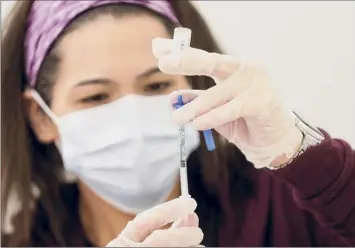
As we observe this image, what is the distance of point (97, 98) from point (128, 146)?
0.32 feet

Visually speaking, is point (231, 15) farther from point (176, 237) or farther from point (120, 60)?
point (176, 237)

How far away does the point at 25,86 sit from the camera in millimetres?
1125

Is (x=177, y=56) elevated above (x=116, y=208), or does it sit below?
above

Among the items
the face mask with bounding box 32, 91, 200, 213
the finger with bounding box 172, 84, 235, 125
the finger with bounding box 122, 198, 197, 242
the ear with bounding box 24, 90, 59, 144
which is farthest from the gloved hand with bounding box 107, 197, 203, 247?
the ear with bounding box 24, 90, 59, 144

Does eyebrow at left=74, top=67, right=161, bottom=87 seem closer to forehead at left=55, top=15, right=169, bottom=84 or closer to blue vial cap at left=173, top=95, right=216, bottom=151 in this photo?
forehead at left=55, top=15, right=169, bottom=84

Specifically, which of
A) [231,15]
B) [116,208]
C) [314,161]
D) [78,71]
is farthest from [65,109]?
[314,161]

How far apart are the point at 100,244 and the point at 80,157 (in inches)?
7.4

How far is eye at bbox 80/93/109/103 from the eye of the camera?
1.04m

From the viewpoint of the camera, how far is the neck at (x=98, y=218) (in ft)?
3.70

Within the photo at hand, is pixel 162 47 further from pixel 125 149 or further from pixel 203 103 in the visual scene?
pixel 125 149

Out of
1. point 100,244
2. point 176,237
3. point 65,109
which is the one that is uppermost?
point 65,109

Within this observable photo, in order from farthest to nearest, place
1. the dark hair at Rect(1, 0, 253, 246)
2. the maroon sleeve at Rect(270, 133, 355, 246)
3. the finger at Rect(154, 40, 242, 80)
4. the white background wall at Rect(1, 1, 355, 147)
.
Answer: the dark hair at Rect(1, 0, 253, 246) < the white background wall at Rect(1, 1, 355, 147) < the maroon sleeve at Rect(270, 133, 355, 246) < the finger at Rect(154, 40, 242, 80)

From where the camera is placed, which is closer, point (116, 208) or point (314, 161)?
point (314, 161)

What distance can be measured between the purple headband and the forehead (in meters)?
0.02
